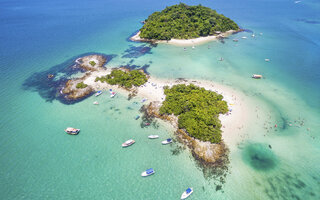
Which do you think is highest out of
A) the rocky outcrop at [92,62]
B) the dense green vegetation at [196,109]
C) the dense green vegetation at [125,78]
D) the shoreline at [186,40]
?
the shoreline at [186,40]

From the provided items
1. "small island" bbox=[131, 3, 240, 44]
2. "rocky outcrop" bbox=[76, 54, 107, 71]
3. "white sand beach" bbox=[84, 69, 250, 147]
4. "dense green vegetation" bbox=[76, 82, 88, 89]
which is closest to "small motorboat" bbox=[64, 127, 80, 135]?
"dense green vegetation" bbox=[76, 82, 88, 89]

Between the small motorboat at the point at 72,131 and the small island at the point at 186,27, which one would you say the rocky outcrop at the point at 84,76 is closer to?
the small motorboat at the point at 72,131

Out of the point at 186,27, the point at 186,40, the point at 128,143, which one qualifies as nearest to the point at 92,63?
the point at 128,143

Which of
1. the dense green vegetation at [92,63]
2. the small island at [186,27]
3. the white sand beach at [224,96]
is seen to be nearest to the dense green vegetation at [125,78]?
the white sand beach at [224,96]

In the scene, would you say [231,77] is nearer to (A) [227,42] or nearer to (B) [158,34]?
(A) [227,42]

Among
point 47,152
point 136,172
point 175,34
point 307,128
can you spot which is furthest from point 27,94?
point 307,128

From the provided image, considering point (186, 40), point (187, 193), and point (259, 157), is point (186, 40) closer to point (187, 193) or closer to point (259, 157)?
point (259, 157)
